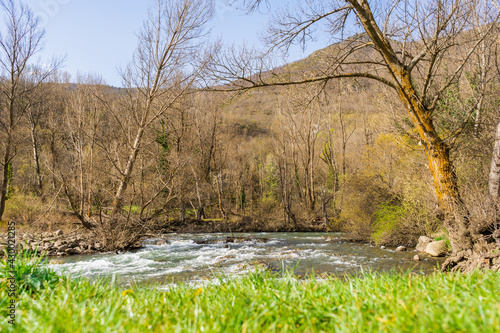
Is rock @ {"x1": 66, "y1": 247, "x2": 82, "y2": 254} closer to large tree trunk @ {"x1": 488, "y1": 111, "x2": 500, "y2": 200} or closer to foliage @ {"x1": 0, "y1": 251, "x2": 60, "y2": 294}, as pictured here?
foliage @ {"x1": 0, "y1": 251, "x2": 60, "y2": 294}

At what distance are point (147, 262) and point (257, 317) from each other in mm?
9647

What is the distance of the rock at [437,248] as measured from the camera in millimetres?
10766

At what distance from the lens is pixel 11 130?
1565 cm

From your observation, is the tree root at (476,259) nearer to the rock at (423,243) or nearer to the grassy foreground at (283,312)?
the grassy foreground at (283,312)

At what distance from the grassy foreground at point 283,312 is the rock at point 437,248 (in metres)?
9.25

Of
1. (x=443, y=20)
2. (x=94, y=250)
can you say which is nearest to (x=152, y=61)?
(x=94, y=250)

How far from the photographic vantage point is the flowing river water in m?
8.56

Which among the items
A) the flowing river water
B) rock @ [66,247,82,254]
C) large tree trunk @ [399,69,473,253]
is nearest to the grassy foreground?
large tree trunk @ [399,69,473,253]

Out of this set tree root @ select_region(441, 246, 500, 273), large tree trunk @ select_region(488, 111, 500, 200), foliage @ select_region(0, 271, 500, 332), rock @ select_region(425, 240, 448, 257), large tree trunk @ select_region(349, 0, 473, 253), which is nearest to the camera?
foliage @ select_region(0, 271, 500, 332)

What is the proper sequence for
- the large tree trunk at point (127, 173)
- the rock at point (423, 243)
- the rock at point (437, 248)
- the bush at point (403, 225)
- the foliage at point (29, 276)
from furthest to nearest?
1. the bush at point (403, 225)
2. the large tree trunk at point (127, 173)
3. the rock at point (423, 243)
4. the rock at point (437, 248)
5. the foliage at point (29, 276)

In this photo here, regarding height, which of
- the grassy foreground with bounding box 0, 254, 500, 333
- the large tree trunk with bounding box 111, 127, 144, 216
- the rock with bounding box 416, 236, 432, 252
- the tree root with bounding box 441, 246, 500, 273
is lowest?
the rock with bounding box 416, 236, 432, 252

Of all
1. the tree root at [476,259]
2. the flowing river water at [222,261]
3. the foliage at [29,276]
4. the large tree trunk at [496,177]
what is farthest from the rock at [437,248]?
the foliage at [29,276]

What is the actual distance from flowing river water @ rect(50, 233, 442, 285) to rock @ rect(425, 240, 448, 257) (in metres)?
0.58

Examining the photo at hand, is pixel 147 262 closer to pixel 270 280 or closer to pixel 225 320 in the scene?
pixel 270 280
